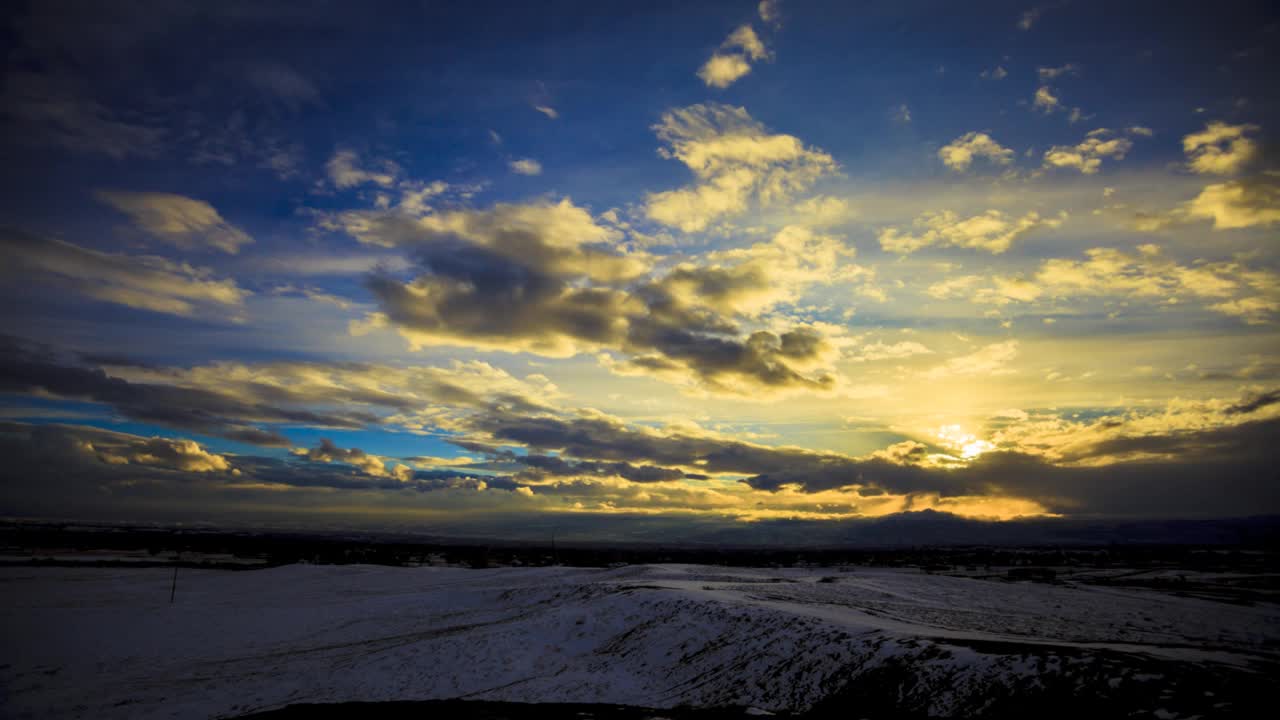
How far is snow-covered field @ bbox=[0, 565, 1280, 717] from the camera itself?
932 inches

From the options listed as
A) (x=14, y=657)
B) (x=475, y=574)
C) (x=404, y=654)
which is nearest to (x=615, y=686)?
(x=404, y=654)

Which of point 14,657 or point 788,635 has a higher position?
point 788,635

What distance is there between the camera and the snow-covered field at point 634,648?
2368 centimetres

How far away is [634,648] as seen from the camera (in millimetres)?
36312

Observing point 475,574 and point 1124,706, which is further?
point 475,574

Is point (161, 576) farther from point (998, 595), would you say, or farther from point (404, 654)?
point (998, 595)

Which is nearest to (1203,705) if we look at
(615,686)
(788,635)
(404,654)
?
(788,635)

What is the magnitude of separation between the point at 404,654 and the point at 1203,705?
38.0 meters

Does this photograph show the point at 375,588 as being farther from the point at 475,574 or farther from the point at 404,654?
the point at 404,654

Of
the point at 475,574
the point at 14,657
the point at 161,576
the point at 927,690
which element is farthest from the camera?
the point at 161,576

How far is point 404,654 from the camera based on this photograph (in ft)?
126

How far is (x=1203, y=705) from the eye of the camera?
18.3 metres

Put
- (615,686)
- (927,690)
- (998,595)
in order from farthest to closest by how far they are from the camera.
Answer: (998,595)
(615,686)
(927,690)

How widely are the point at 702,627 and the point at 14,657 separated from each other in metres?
44.7
